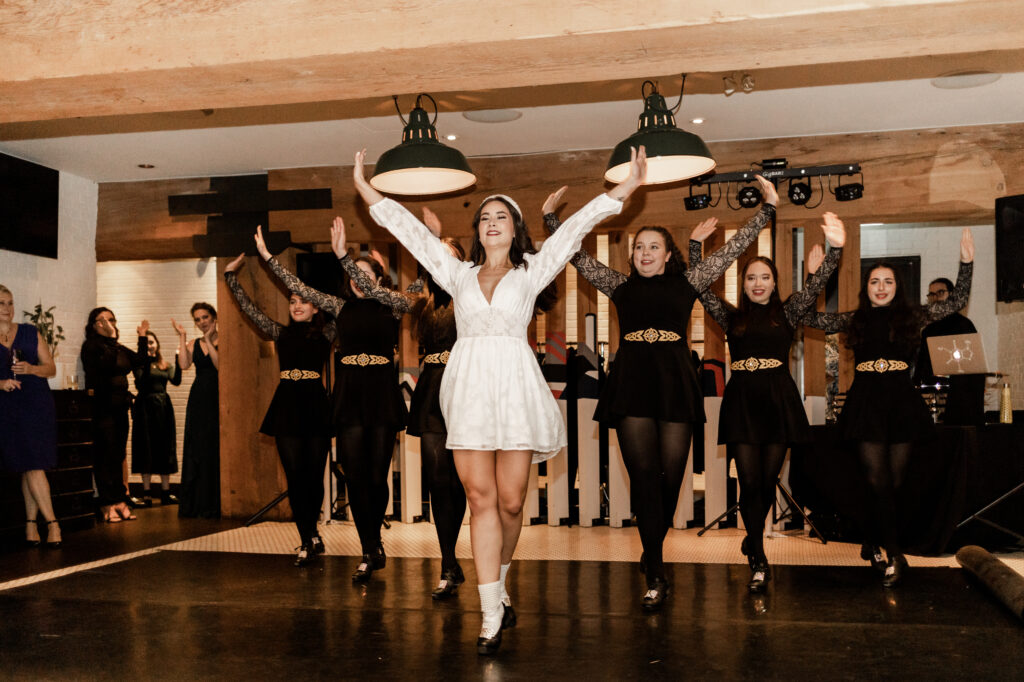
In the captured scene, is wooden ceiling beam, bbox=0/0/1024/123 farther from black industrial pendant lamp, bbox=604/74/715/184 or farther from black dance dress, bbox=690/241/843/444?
black dance dress, bbox=690/241/843/444

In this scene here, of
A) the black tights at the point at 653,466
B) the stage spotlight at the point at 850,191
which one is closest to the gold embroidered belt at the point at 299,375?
the black tights at the point at 653,466

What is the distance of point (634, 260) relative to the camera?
398cm

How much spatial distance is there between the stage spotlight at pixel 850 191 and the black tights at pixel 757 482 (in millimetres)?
2627

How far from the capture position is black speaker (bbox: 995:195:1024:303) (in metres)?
5.43

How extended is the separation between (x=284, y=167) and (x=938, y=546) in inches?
209

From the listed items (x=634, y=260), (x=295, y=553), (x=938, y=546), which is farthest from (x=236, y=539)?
(x=938, y=546)

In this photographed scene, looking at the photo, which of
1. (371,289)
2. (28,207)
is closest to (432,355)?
(371,289)

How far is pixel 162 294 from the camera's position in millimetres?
9188

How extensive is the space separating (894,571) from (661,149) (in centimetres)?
225

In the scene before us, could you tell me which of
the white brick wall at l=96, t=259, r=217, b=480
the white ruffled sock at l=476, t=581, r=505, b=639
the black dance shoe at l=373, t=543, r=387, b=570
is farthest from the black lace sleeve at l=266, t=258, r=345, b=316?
the white brick wall at l=96, t=259, r=217, b=480

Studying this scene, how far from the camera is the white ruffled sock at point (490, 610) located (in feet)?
10.00

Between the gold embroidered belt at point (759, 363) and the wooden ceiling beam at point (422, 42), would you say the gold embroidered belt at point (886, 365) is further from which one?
the wooden ceiling beam at point (422, 42)

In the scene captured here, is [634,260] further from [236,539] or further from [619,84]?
[236,539]

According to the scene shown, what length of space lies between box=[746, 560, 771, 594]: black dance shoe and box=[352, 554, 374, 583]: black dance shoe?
1.77 metres
